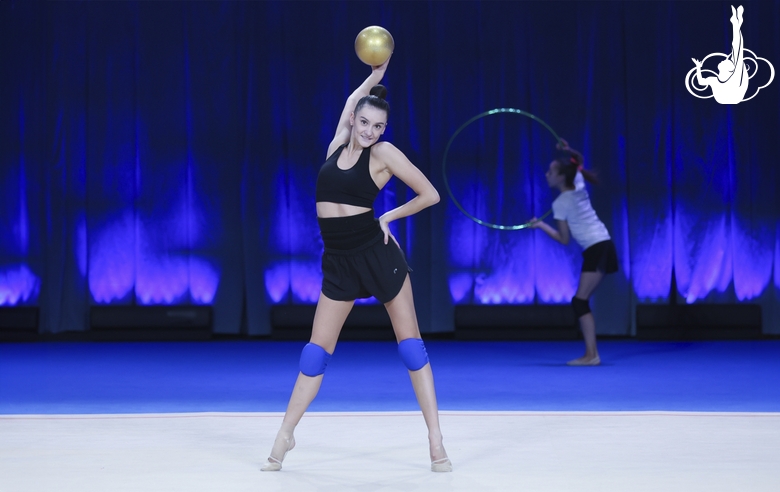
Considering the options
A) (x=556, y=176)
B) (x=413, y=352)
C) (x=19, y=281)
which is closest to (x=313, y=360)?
(x=413, y=352)

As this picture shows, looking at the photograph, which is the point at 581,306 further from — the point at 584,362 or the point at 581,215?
the point at 581,215

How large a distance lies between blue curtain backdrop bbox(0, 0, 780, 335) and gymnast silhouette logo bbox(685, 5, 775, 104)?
0.07 meters

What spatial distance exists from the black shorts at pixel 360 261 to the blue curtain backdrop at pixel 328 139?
→ 5.47 m

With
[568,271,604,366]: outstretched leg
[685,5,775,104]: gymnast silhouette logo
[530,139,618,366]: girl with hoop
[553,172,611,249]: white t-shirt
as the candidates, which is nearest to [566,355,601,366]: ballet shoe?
[530,139,618,366]: girl with hoop

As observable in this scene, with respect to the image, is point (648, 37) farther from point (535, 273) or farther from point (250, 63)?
point (250, 63)

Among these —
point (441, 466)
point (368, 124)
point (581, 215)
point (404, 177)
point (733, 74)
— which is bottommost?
point (441, 466)

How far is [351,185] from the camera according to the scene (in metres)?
3.29

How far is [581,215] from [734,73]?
3455 mm

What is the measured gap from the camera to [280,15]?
886 centimetres

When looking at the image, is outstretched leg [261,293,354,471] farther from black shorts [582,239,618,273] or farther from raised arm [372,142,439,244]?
black shorts [582,239,618,273]

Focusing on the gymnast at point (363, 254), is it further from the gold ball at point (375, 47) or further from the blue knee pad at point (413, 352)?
the gold ball at point (375, 47)

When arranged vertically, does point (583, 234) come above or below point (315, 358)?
above

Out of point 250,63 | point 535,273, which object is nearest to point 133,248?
point 250,63

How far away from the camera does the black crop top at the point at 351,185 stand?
3.29 m
